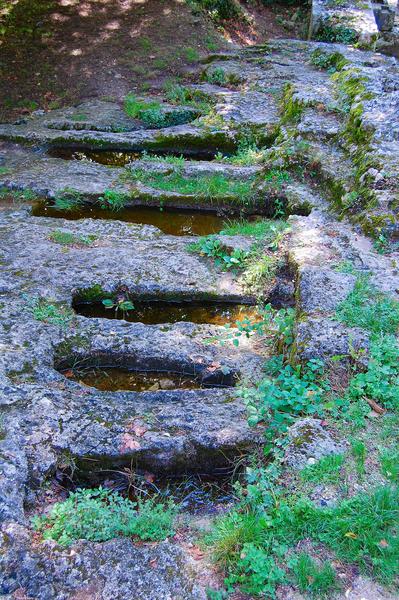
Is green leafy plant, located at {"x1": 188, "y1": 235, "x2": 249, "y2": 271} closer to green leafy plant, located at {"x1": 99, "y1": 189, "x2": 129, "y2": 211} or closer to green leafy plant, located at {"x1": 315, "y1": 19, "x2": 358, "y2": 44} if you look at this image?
green leafy plant, located at {"x1": 99, "y1": 189, "x2": 129, "y2": 211}

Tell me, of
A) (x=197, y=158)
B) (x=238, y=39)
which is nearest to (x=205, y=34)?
(x=238, y=39)

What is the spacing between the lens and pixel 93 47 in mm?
12852

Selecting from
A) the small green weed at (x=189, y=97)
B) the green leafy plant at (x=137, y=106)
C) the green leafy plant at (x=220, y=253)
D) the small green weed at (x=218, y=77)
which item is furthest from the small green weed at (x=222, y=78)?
the green leafy plant at (x=220, y=253)

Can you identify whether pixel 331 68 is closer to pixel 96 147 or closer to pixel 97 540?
pixel 96 147

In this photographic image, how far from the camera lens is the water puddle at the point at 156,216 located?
7.58 metres

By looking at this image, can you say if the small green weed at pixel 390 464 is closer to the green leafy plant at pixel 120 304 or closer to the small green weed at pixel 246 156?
the green leafy plant at pixel 120 304

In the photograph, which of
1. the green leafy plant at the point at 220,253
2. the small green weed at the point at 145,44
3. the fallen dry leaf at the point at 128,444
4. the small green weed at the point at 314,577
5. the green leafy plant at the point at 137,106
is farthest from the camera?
the small green weed at the point at 145,44

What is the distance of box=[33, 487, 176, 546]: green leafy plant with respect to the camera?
10.9 feet

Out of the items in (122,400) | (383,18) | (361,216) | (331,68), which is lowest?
(122,400)

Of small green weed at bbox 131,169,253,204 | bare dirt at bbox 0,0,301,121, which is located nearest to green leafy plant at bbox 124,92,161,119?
bare dirt at bbox 0,0,301,121

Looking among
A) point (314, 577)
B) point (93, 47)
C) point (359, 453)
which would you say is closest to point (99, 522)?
point (314, 577)

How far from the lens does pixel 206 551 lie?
3.25m

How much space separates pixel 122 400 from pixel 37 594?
5.82 feet

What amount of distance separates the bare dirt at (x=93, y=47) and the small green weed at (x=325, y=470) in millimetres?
9835
